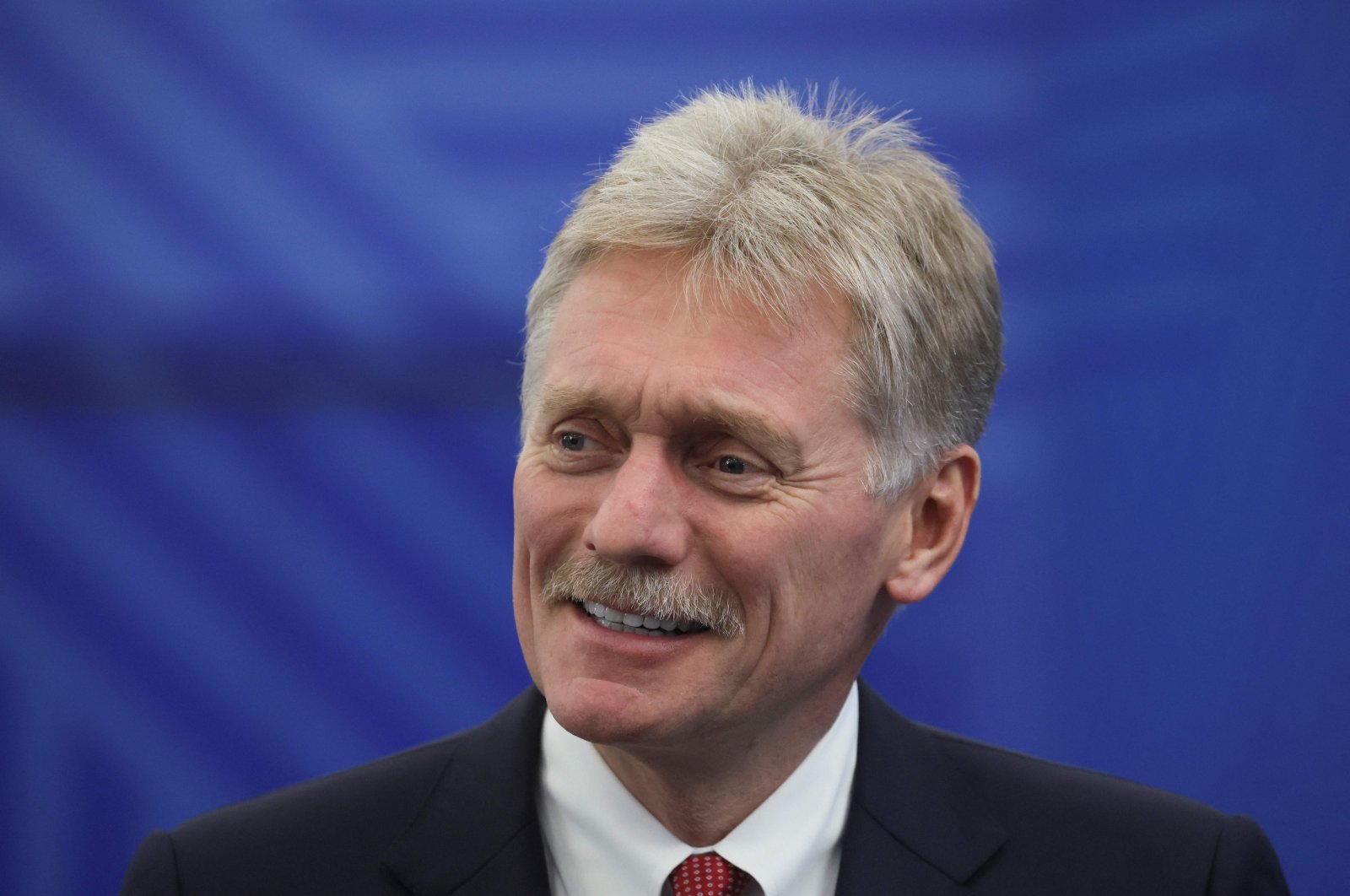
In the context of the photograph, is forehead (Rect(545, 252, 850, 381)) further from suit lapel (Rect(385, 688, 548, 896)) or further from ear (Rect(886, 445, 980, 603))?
suit lapel (Rect(385, 688, 548, 896))

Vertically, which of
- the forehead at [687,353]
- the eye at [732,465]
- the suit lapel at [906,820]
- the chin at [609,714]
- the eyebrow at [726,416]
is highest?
the forehead at [687,353]

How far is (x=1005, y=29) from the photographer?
9.39ft

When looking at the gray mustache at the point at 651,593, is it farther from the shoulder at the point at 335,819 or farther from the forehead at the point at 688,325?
the shoulder at the point at 335,819

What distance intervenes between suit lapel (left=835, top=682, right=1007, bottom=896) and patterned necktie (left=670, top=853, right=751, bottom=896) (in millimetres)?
150

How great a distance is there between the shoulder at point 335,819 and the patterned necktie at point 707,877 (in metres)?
0.29

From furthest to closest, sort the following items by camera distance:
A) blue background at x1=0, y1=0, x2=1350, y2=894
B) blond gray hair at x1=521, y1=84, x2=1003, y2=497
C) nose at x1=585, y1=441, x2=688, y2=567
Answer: blue background at x1=0, y1=0, x2=1350, y2=894, blond gray hair at x1=521, y1=84, x2=1003, y2=497, nose at x1=585, y1=441, x2=688, y2=567

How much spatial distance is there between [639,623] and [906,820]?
0.56m

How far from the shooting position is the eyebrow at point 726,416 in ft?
5.45

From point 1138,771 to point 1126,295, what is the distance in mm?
1067

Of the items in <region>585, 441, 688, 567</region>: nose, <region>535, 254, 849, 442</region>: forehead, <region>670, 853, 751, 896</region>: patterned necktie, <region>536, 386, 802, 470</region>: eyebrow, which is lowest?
<region>670, 853, 751, 896</region>: patterned necktie

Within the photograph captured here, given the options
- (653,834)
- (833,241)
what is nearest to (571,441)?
(833,241)

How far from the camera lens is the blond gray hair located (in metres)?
1.74

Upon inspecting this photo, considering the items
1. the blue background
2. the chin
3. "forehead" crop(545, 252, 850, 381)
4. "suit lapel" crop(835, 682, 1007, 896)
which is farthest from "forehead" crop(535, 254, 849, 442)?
the blue background

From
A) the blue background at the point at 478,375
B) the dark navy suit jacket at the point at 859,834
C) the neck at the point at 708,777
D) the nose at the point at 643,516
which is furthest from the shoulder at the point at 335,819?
the blue background at the point at 478,375
